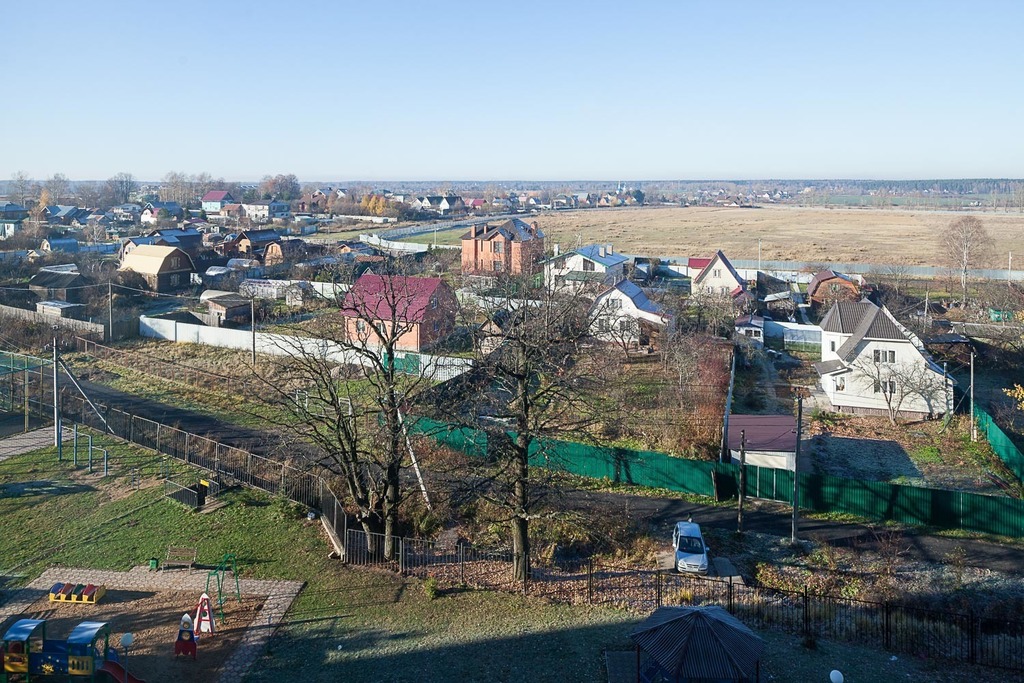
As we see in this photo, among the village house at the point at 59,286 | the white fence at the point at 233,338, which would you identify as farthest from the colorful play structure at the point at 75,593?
the village house at the point at 59,286

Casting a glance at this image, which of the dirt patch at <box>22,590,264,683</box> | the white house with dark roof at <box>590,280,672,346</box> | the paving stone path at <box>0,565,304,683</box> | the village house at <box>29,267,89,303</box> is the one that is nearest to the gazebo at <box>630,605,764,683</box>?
the paving stone path at <box>0,565,304,683</box>

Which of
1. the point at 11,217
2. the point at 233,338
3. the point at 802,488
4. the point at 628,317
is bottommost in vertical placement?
the point at 802,488

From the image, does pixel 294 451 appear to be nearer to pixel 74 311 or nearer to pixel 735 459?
pixel 735 459

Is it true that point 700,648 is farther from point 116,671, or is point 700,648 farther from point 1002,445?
point 1002,445

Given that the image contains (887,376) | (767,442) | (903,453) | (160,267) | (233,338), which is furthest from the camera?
(160,267)

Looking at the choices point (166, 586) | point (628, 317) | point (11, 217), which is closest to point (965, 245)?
point (628, 317)

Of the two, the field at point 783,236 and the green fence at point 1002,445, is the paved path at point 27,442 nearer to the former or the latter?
the green fence at point 1002,445
